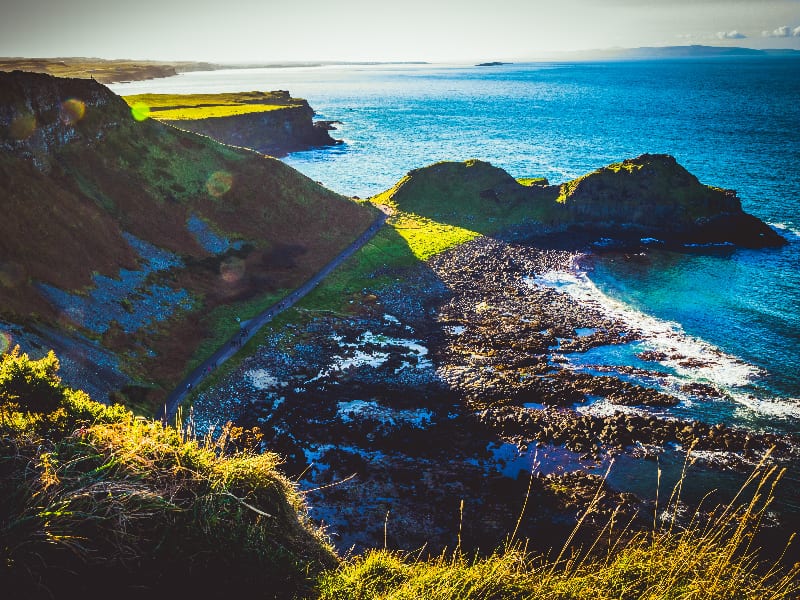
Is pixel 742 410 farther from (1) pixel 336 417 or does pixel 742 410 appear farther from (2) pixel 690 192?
(2) pixel 690 192

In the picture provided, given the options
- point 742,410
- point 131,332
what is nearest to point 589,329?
point 742,410

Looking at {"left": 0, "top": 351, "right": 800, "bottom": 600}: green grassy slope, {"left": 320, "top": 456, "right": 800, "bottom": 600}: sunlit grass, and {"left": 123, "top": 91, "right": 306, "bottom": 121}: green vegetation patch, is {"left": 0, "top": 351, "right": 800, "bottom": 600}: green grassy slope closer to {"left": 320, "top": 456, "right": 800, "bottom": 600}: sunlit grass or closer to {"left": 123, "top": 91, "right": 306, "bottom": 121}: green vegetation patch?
{"left": 320, "top": 456, "right": 800, "bottom": 600}: sunlit grass

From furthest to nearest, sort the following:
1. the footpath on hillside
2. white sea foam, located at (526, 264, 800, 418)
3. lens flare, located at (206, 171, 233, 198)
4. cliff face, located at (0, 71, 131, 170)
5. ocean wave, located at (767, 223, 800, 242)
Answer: ocean wave, located at (767, 223, 800, 242)
lens flare, located at (206, 171, 233, 198)
cliff face, located at (0, 71, 131, 170)
white sea foam, located at (526, 264, 800, 418)
the footpath on hillside

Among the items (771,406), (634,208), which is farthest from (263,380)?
(634,208)

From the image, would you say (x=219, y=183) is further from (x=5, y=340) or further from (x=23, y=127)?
(x=5, y=340)

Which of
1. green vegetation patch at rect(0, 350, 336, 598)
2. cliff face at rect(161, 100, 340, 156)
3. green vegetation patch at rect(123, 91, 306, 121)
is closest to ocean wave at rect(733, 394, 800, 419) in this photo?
green vegetation patch at rect(0, 350, 336, 598)
